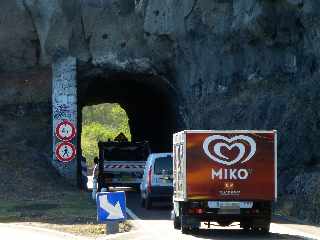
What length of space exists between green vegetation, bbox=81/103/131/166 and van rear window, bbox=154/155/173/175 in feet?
258

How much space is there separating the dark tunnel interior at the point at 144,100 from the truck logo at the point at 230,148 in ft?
72.7

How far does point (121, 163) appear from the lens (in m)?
42.1

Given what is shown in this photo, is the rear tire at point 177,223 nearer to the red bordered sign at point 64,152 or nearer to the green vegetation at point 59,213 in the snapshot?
the green vegetation at point 59,213

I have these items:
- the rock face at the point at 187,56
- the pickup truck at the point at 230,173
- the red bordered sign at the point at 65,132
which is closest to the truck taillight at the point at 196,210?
the pickup truck at the point at 230,173

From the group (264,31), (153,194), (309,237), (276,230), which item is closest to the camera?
(309,237)

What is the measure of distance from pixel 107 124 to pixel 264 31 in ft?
343

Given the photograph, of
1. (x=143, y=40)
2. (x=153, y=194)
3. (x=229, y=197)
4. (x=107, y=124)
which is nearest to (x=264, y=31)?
(x=143, y=40)

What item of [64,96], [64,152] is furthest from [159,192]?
[64,96]

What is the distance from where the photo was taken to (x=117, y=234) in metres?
19.3

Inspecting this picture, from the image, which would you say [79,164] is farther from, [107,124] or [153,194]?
[107,124]

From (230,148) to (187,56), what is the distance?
2159 centimetres

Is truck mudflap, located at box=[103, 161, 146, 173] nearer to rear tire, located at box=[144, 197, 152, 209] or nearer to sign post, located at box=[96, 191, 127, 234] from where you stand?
rear tire, located at box=[144, 197, 152, 209]

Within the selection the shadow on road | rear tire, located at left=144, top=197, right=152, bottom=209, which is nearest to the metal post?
rear tire, located at left=144, top=197, right=152, bottom=209

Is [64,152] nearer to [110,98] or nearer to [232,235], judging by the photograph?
[232,235]
